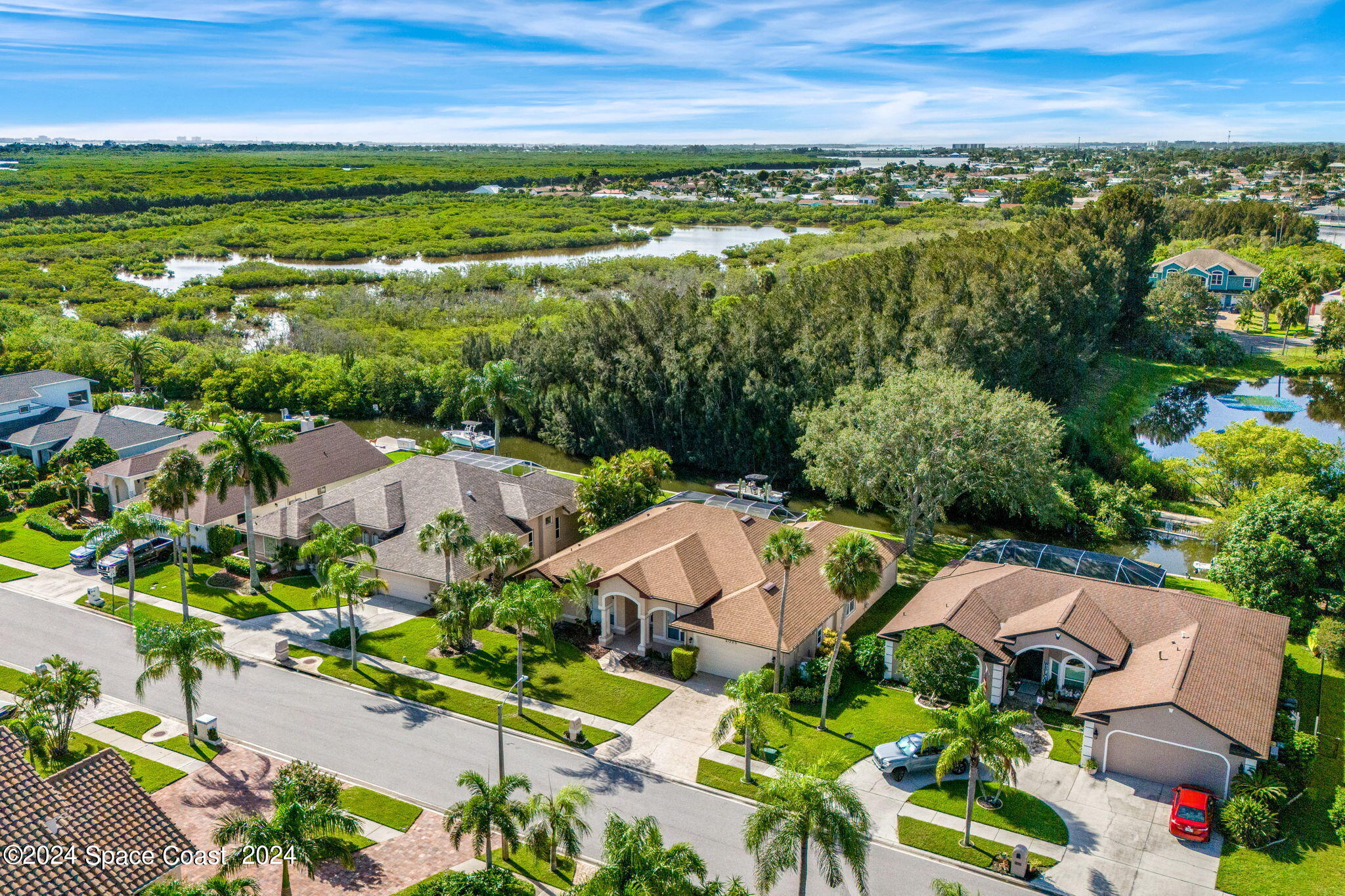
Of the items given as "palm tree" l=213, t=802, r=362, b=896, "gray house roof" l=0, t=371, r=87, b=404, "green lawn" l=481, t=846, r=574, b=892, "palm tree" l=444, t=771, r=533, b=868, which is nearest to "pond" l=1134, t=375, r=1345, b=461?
"green lawn" l=481, t=846, r=574, b=892

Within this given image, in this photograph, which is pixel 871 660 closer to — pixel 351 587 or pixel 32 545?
pixel 351 587

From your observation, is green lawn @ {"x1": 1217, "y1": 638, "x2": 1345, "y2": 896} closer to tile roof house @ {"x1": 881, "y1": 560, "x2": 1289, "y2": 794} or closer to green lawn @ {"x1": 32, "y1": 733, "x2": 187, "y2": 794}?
tile roof house @ {"x1": 881, "y1": 560, "x2": 1289, "y2": 794}

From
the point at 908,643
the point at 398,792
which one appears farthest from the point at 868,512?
the point at 398,792

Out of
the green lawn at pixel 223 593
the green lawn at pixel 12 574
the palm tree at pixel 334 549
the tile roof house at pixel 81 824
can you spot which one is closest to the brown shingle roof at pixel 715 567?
the palm tree at pixel 334 549

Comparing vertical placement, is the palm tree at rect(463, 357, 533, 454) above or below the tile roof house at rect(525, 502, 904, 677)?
above

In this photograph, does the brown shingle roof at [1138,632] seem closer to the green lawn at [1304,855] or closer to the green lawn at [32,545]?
the green lawn at [1304,855]

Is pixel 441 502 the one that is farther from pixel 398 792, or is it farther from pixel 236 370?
pixel 236 370
